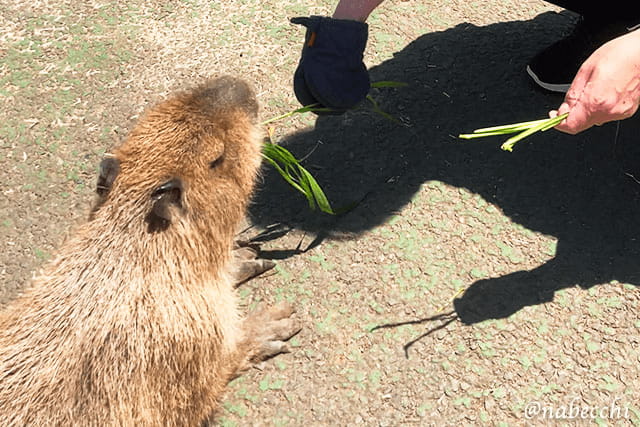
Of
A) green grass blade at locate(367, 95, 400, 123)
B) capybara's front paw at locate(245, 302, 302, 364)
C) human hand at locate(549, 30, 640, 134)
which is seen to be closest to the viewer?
human hand at locate(549, 30, 640, 134)

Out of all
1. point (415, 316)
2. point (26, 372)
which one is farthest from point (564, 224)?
point (26, 372)

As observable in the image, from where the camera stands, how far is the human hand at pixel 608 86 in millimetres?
2049

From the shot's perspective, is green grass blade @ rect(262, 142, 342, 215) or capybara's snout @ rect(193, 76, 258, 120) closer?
capybara's snout @ rect(193, 76, 258, 120)

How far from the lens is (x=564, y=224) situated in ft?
9.40

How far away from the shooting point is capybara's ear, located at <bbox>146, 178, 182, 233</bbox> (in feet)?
6.86

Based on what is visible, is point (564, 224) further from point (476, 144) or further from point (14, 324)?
point (14, 324)

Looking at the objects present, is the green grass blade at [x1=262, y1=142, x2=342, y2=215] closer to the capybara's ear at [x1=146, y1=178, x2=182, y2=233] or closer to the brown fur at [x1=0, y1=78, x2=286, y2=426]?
the brown fur at [x1=0, y1=78, x2=286, y2=426]

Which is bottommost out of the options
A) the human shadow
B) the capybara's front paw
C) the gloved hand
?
the capybara's front paw

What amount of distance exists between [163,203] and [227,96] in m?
0.52

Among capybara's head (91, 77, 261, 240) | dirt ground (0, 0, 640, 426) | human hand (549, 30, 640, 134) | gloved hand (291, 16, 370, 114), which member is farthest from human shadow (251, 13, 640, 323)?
human hand (549, 30, 640, 134)

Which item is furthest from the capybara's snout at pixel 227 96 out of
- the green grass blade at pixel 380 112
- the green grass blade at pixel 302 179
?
the green grass blade at pixel 380 112

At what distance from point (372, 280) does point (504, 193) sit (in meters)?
0.79

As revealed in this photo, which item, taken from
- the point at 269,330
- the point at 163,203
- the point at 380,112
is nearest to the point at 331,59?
the point at 380,112

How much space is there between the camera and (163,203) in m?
2.09
